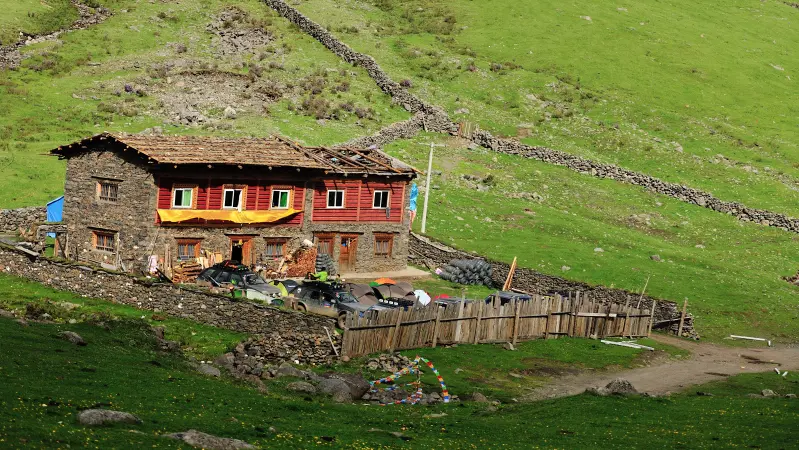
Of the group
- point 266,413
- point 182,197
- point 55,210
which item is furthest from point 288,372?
point 55,210

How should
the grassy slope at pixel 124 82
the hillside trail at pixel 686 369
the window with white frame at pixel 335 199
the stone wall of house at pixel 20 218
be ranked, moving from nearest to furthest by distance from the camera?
the hillside trail at pixel 686 369 → the stone wall of house at pixel 20 218 → the window with white frame at pixel 335 199 → the grassy slope at pixel 124 82

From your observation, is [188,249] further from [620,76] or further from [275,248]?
[620,76]

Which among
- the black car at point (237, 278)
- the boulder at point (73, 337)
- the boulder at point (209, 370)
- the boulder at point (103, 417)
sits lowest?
the boulder at point (209, 370)

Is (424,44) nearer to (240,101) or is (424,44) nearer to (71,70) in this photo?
(240,101)

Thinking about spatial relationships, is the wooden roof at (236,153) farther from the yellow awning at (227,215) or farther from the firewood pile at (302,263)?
the firewood pile at (302,263)

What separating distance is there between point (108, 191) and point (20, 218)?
1067 cm

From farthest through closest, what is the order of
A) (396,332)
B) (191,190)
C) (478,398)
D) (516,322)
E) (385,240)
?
1. (385,240)
2. (191,190)
3. (516,322)
4. (396,332)
5. (478,398)

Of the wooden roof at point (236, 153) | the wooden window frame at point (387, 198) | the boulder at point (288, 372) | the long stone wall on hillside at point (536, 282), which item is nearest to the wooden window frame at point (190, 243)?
the wooden roof at point (236, 153)

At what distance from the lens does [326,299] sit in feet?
174

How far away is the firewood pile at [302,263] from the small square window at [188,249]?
620 centimetres

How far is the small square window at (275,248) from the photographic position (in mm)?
64750

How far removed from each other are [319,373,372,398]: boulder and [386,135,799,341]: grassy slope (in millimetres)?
28923

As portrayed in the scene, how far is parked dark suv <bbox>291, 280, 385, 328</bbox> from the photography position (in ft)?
167

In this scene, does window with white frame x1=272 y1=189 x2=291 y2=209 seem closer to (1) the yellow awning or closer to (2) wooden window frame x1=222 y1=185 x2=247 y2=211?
(1) the yellow awning
